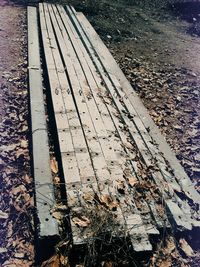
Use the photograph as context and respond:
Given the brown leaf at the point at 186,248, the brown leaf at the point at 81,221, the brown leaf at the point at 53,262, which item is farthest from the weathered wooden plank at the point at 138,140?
the brown leaf at the point at 53,262

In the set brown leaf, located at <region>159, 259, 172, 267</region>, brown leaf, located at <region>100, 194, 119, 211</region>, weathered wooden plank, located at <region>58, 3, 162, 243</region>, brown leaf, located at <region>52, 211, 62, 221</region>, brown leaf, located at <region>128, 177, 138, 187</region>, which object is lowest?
brown leaf, located at <region>159, 259, 172, 267</region>

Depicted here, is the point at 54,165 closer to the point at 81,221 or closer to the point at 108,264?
the point at 81,221

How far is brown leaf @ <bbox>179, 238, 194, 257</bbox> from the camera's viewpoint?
347cm

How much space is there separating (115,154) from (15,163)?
1.33 m

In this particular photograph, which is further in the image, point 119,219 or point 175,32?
point 175,32

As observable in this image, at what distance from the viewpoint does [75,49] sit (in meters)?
7.19

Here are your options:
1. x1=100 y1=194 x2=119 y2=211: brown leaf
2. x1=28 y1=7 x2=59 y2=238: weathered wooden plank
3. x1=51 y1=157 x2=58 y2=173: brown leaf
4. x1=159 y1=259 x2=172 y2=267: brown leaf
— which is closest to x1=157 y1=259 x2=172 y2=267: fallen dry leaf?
x1=159 y1=259 x2=172 y2=267: brown leaf

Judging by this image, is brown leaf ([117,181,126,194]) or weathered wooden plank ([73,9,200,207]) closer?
brown leaf ([117,181,126,194])

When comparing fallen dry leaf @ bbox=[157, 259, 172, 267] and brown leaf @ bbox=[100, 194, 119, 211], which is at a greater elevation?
brown leaf @ bbox=[100, 194, 119, 211]

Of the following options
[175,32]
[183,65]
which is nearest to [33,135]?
[183,65]

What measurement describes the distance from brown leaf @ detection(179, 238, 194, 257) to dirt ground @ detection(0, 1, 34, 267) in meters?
1.57

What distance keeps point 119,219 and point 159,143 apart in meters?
A: 1.71

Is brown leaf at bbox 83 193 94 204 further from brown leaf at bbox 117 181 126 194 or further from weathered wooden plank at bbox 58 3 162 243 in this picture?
weathered wooden plank at bbox 58 3 162 243

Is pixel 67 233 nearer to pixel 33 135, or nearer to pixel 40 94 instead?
pixel 33 135
